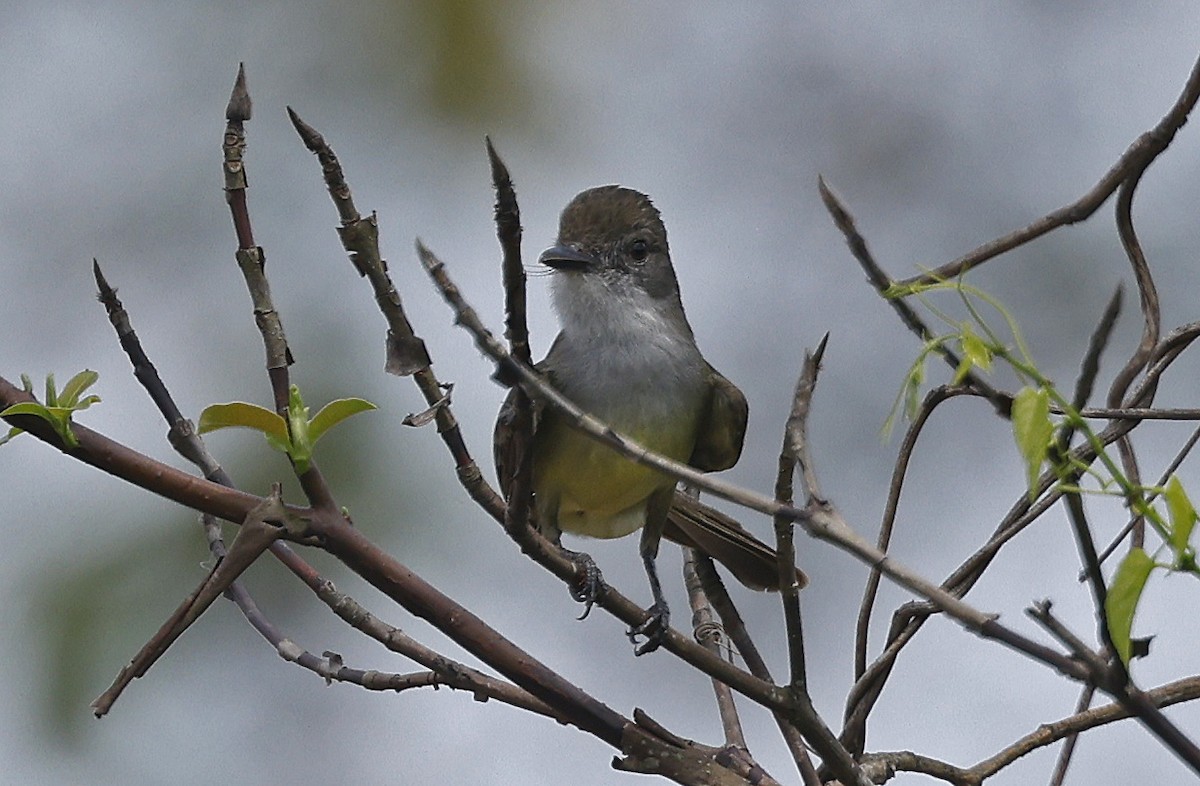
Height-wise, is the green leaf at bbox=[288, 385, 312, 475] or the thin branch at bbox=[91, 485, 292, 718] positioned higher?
the green leaf at bbox=[288, 385, 312, 475]

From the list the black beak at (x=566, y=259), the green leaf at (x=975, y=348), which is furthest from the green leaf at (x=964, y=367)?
the black beak at (x=566, y=259)

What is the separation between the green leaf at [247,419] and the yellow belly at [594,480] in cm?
173

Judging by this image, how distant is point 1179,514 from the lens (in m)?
1.06

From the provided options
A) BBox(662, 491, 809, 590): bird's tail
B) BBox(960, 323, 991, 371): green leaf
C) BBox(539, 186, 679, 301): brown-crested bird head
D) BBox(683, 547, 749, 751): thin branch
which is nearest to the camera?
BBox(960, 323, 991, 371): green leaf

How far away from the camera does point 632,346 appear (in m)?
3.56

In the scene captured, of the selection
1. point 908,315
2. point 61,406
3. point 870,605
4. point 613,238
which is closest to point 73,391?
point 61,406

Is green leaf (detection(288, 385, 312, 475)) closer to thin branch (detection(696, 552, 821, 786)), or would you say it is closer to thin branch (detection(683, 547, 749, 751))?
thin branch (detection(696, 552, 821, 786))

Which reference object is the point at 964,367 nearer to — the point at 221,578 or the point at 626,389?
the point at 221,578

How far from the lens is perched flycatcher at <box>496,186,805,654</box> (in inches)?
128

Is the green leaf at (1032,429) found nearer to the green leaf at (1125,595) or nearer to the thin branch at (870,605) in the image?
the green leaf at (1125,595)

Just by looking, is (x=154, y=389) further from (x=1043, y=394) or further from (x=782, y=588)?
(x=1043, y=394)

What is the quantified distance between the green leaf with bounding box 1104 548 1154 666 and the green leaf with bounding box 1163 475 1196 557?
0.04 m

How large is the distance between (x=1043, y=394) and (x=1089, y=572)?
0.13 meters

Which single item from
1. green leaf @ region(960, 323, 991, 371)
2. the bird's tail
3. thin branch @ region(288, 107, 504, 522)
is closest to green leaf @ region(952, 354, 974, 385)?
green leaf @ region(960, 323, 991, 371)
